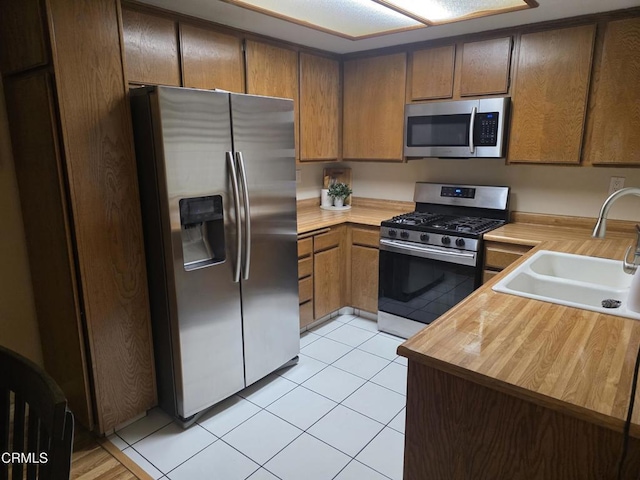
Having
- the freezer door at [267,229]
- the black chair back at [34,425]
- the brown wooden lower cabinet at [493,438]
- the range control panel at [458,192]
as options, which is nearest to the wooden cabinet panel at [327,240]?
the freezer door at [267,229]

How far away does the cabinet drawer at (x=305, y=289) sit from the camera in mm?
3090

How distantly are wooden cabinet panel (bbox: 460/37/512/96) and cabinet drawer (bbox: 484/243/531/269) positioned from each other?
3.42 feet

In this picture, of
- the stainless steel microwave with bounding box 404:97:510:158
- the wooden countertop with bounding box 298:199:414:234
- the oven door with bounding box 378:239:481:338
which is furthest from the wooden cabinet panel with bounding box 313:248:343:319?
the stainless steel microwave with bounding box 404:97:510:158

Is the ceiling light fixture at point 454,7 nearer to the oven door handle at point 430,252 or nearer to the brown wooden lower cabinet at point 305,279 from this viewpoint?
the oven door handle at point 430,252

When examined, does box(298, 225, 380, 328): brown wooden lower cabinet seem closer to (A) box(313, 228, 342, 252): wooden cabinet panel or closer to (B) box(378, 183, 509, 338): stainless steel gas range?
(A) box(313, 228, 342, 252): wooden cabinet panel

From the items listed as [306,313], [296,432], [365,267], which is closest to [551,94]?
[365,267]

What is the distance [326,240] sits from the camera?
10.5 ft

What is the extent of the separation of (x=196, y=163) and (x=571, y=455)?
70.4 inches

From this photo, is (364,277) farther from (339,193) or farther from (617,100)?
(617,100)

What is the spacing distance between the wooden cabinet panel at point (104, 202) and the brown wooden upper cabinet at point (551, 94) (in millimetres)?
2361

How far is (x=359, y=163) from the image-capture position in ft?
12.8

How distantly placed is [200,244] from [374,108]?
1936mm

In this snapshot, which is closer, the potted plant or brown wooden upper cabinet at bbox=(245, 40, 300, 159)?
brown wooden upper cabinet at bbox=(245, 40, 300, 159)

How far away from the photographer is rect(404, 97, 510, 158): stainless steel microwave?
2.78 meters
